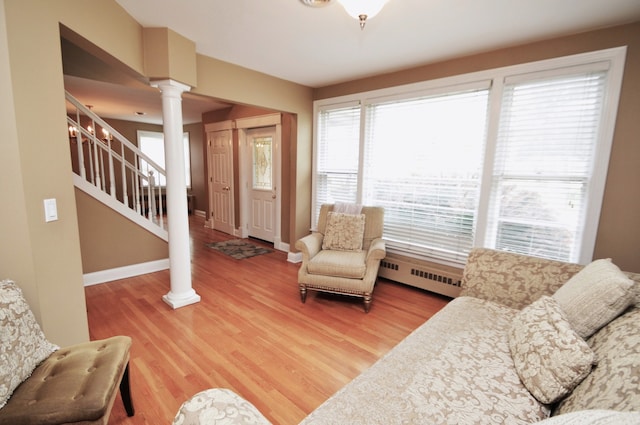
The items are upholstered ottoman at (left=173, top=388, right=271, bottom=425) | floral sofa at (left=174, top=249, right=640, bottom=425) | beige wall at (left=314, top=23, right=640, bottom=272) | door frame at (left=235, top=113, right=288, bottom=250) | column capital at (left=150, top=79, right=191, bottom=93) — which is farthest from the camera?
door frame at (left=235, top=113, right=288, bottom=250)

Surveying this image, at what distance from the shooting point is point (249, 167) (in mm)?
5391

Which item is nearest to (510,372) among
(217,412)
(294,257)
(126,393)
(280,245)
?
(217,412)

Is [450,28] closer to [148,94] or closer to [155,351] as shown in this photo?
[155,351]

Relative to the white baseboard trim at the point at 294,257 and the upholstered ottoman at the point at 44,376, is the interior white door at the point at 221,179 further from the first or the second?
the upholstered ottoman at the point at 44,376

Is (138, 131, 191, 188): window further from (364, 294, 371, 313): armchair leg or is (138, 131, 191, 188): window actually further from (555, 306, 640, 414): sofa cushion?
(555, 306, 640, 414): sofa cushion

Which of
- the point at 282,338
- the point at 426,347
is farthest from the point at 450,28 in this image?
the point at 282,338

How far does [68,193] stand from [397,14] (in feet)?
7.91

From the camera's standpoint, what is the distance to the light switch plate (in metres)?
1.46

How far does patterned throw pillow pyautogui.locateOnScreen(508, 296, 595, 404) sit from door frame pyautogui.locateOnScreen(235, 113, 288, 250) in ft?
12.5

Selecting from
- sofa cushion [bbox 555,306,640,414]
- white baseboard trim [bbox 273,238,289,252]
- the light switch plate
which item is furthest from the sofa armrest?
white baseboard trim [bbox 273,238,289,252]

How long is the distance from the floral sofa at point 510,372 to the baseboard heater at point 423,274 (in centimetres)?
146

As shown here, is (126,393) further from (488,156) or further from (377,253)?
(488,156)

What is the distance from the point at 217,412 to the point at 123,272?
3426mm

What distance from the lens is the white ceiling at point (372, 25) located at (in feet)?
6.48
